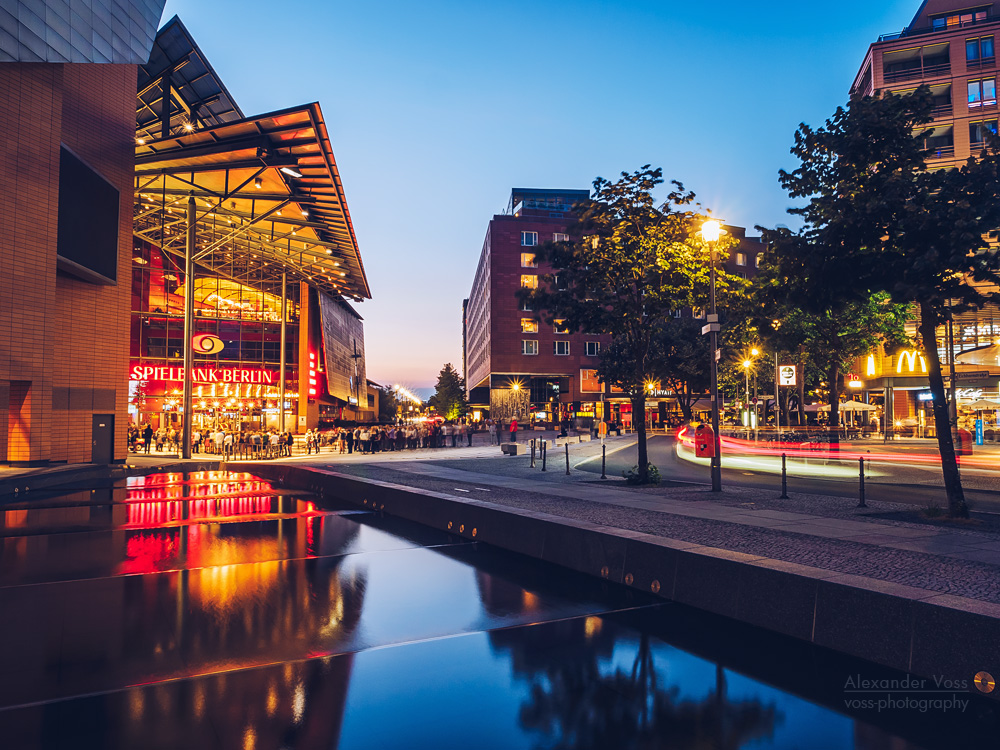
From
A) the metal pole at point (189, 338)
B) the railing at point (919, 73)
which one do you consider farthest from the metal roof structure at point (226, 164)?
the railing at point (919, 73)

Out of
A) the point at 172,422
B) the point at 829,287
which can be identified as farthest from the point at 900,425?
the point at 172,422

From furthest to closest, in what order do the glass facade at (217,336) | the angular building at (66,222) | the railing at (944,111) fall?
the glass facade at (217,336) → the railing at (944,111) → the angular building at (66,222)

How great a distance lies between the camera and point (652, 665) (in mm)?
5027

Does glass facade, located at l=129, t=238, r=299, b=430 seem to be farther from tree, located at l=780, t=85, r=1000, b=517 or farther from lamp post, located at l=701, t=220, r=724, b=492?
tree, located at l=780, t=85, r=1000, b=517

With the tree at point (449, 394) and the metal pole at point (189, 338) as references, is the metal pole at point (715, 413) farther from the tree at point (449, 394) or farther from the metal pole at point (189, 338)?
the tree at point (449, 394)

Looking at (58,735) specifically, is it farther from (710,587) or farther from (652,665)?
(710,587)

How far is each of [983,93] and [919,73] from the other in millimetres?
4149

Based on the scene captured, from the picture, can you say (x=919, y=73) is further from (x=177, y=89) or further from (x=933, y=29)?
(x=177, y=89)

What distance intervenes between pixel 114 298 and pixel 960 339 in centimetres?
5186

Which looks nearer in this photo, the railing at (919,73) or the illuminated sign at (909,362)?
the illuminated sign at (909,362)

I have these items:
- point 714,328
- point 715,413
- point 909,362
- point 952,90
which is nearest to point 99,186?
point 714,328

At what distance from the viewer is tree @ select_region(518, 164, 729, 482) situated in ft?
55.2

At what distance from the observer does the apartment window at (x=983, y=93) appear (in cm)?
4434

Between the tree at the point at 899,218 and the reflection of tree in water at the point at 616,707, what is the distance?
7950 mm
